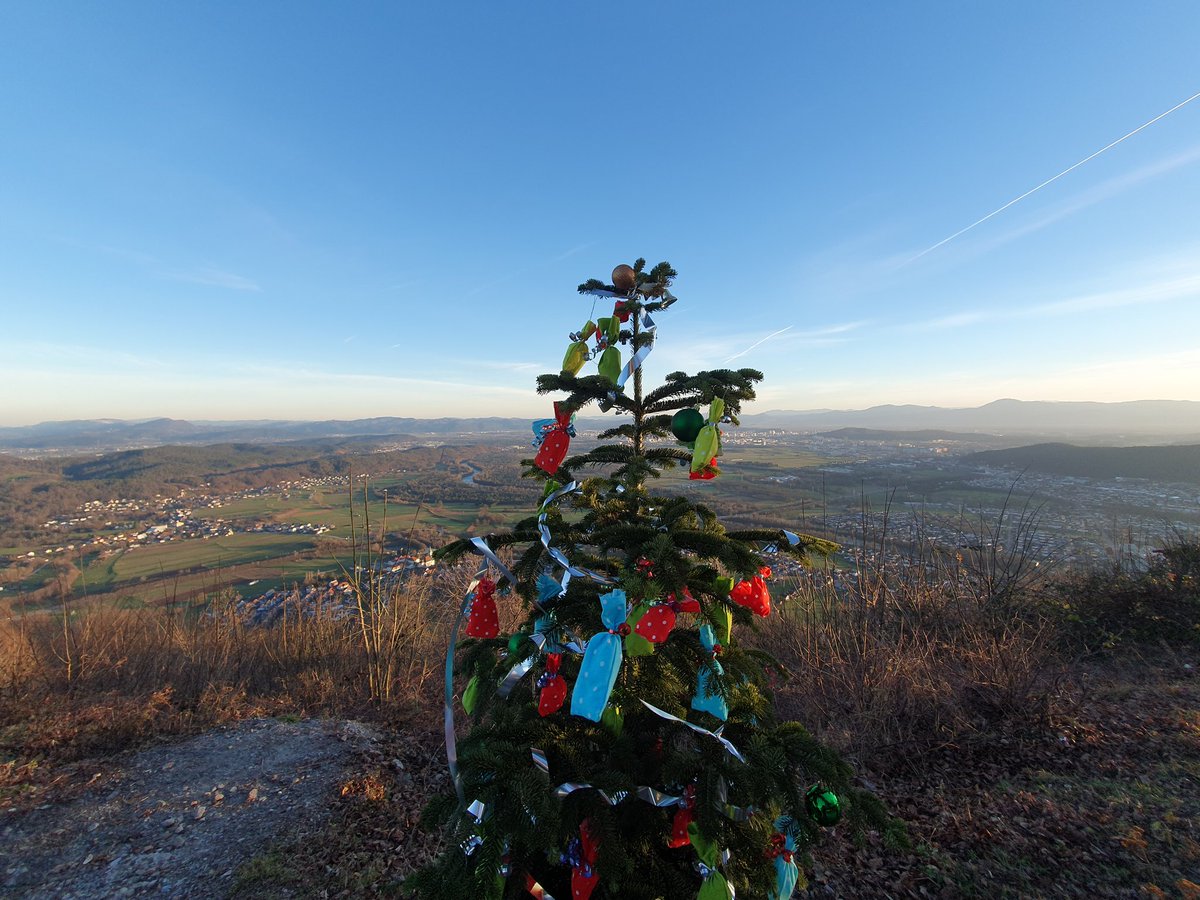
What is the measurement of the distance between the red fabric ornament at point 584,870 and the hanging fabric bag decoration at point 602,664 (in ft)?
1.97

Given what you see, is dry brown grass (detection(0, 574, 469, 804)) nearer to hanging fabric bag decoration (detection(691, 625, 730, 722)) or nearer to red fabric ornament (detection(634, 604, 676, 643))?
hanging fabric bag decoration (detection(691, 625, 730, 722))

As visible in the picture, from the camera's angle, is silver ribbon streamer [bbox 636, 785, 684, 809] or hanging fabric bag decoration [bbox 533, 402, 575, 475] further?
hanging fabric bag decoration [bbox 533, 402, 575, 475]

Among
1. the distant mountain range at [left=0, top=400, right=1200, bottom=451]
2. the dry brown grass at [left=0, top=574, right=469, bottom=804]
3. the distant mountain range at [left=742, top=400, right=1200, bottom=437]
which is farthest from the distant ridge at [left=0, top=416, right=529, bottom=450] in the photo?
the dry brown grass at [left=0, top=574, right=469, bottom=804]

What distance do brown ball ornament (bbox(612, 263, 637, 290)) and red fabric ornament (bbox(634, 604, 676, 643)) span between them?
1.42 m

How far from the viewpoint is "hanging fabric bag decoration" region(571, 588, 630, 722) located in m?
1.39

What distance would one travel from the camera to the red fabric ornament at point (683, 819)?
5.56 feet

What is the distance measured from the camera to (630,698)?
1.80 meters

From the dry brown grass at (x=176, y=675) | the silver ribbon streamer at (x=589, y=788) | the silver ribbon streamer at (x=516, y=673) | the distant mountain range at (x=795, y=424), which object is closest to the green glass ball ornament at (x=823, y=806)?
the silver ribbon streamer at (x=589, y=788)

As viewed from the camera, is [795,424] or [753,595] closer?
[753,595]

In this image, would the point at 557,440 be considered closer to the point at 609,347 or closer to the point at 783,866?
the point at 609,347

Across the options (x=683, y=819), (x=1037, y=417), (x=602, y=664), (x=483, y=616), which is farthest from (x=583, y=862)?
(x=1037, y=417)

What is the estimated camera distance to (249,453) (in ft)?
179

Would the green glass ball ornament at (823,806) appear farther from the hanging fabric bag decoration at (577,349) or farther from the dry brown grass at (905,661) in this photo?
the hanging fabric bag decoration at (577,349)

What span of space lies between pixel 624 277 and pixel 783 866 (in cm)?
251
